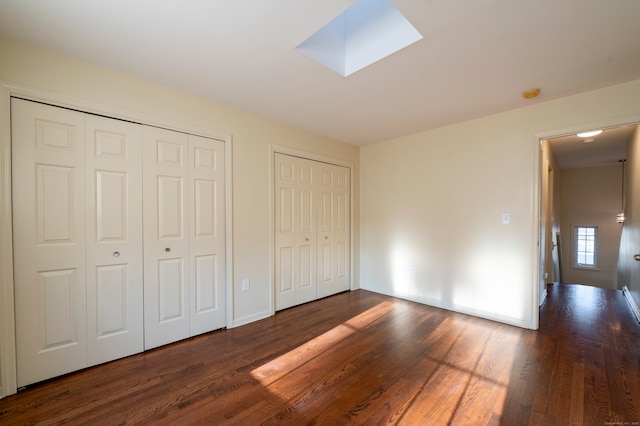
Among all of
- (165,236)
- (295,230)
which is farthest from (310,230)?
(165,236)

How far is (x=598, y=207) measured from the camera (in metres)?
6.47

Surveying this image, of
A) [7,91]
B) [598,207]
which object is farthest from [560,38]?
[598,207]

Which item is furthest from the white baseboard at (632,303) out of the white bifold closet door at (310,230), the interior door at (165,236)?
the interior door at (165,236)

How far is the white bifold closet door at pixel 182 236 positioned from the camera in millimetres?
2396

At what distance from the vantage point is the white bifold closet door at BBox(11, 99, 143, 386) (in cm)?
185

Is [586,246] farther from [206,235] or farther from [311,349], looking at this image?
[206,235]

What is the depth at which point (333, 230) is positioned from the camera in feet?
13.4

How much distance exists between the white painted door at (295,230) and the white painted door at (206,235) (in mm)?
723

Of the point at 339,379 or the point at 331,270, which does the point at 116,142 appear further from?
the point at 331,270

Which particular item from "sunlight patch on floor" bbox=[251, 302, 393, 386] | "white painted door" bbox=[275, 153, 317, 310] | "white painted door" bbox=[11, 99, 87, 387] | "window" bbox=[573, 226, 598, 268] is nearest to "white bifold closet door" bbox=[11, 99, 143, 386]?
"white painted door" bbox=[11, 99, 87, 387]

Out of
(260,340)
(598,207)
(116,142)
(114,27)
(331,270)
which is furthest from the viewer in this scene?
(598,207)

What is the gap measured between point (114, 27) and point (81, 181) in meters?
1.14

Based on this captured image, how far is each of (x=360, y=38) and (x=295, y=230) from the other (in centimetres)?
227

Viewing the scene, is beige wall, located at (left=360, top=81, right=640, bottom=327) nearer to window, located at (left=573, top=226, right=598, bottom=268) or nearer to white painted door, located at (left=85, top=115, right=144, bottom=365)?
white painted door, located at (left=85, top=115, right=144, bottom=365)
